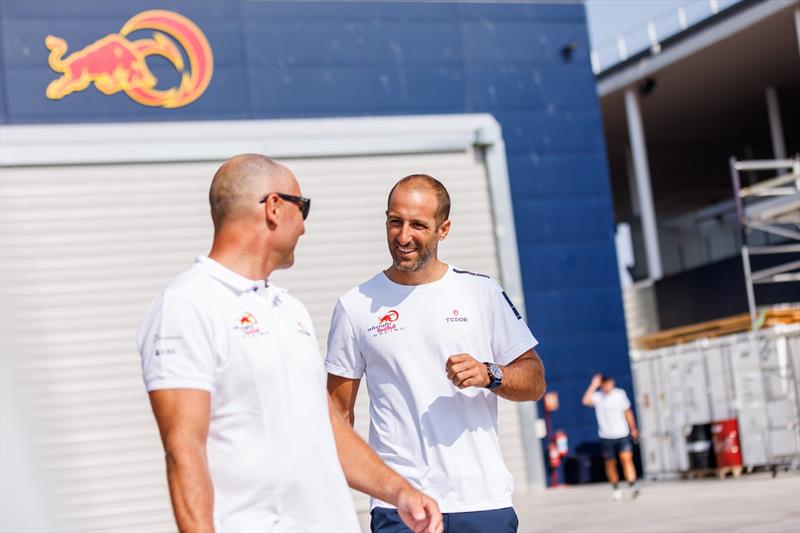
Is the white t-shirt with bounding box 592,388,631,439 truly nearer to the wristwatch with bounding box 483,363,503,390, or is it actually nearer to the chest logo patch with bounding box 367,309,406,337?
the chest logo patch with bounding box 367,309,406,337

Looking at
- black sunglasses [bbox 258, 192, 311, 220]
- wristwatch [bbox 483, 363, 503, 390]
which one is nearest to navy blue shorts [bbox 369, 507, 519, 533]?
wristwatch [bbox 483, 363, 503, 390]

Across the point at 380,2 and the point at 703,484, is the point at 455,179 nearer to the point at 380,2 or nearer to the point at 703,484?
the point at 380,2

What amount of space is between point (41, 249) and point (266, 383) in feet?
47.1

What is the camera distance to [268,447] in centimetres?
337

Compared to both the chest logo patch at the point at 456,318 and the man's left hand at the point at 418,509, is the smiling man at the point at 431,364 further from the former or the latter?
the man's left hand at the point at 418,509

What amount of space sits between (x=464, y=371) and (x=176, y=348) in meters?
1.62

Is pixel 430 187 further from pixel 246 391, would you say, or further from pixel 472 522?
pixel 246 391

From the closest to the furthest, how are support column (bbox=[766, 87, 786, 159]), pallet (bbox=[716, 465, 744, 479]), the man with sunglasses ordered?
the man with sunglasses, pallet (bbox=[716, 465, 744, 479]), support column (bbox=[766, 87, 786, 159])

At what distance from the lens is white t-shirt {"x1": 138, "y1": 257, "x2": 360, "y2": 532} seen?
129 inches

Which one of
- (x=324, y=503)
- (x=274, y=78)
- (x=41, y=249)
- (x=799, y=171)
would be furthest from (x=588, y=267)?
(x=324, y=503)

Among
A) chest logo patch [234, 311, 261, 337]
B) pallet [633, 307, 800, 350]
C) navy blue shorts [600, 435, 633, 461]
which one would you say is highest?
pallet [633, 307, 800, 350]

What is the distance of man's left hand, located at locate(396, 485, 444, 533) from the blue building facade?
1734cm

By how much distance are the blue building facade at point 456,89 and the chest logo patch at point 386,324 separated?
16.1 m

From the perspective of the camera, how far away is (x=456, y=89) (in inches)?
899
